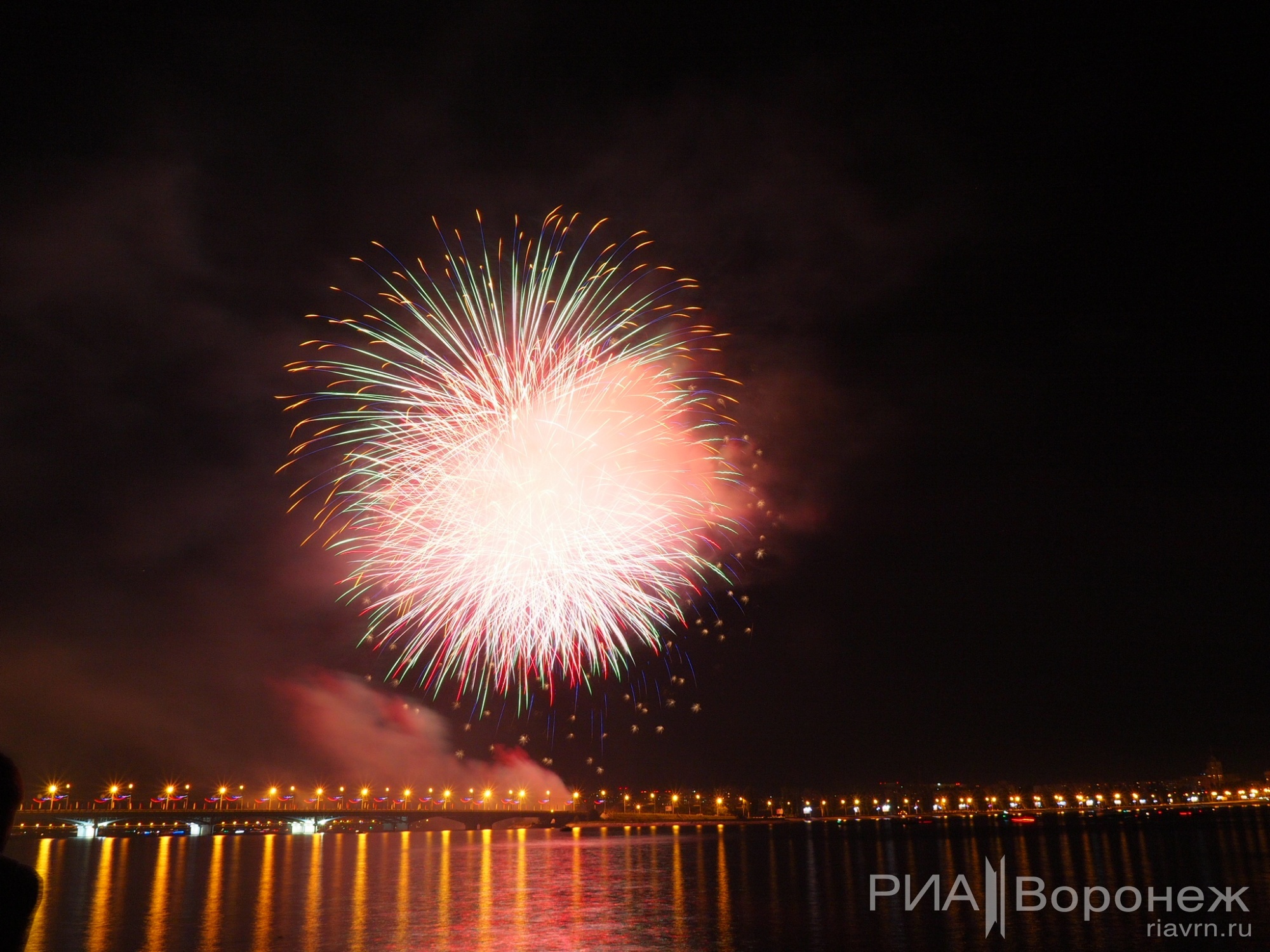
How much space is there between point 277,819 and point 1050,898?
440ft

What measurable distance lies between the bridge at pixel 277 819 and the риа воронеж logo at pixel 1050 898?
110589 millimetres

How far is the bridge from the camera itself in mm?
122438

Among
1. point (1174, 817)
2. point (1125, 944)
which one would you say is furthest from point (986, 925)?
point (1174, 817)

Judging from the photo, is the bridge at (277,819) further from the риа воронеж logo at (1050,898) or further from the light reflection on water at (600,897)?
the риа воронеж logo at (1050,898)

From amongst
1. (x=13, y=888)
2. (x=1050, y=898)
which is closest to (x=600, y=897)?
(x=1050, y=898)

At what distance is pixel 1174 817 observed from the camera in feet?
495

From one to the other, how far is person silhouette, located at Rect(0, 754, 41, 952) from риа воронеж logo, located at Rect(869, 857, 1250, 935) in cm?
2772

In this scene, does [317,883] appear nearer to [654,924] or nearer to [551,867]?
[551,867]

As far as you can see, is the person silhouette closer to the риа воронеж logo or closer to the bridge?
the риа воронеж logo

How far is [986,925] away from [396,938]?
18.4 meters

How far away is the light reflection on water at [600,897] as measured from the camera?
967 inches

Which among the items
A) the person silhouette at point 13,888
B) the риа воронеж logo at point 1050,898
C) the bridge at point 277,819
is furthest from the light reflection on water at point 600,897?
the bridge at point 277,819

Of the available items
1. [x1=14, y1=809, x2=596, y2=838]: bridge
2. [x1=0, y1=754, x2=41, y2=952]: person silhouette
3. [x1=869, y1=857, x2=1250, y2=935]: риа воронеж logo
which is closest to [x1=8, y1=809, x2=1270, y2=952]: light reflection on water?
[x1=869, y1=857, x2=1250, y2=935]: риа воронеж logo

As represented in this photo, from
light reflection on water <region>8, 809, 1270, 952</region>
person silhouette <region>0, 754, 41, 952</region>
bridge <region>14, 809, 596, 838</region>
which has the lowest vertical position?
bridge <region>14, 809, 596, 838</region>
